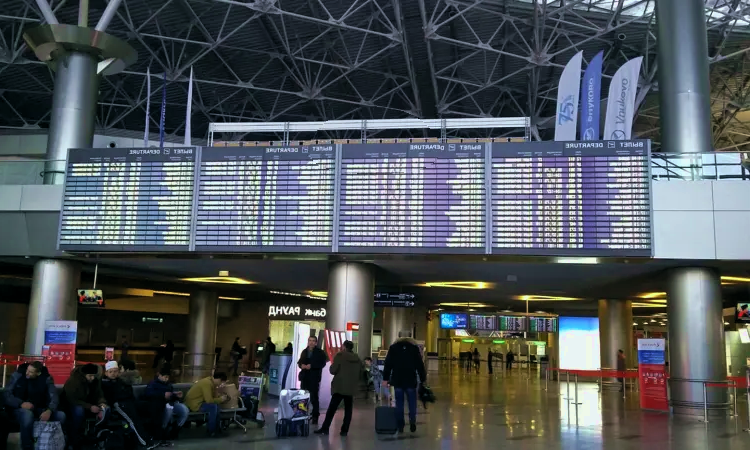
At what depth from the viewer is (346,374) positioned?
10.6 metres

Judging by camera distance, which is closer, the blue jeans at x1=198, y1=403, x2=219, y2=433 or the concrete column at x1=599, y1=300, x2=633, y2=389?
the blue jeans at x1=198, y1=403, x2=219, y2=433

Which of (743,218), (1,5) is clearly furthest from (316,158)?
(1,5)

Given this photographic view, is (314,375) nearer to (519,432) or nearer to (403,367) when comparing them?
(403,367)

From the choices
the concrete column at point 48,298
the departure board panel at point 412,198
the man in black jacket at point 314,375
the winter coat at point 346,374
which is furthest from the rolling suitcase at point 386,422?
the concrete column at point 48,298

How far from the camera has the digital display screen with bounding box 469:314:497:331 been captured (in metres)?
30.3

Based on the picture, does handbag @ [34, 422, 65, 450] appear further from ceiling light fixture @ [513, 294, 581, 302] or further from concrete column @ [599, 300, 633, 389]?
concrete column @ [599, 300, 633, 389]

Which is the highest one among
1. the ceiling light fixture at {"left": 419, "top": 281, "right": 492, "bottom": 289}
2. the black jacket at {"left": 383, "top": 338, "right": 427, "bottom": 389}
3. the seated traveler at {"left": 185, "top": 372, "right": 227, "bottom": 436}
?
the ceiling light fixture at {"left": 419, "top": 281, "right": 492, "bottom": 289}

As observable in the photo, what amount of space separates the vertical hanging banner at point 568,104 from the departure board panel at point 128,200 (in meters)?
8.57

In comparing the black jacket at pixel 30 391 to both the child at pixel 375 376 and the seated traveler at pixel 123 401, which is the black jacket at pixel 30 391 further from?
the child at pixel 375 376

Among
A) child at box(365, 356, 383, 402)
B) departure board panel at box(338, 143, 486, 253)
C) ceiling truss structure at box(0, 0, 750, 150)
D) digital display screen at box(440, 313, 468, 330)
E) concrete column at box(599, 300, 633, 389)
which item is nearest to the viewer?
departure board panel at box(338, 143, 486, 253)

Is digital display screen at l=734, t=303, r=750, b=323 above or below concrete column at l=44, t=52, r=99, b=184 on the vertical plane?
below

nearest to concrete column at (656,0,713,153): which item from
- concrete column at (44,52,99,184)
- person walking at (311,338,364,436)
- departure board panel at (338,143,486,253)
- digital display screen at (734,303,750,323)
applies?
departure board panel at (338,143,486,253)

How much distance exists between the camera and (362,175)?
1480 centimetres

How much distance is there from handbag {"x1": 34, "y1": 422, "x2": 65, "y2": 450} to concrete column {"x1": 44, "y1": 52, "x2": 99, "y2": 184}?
34.4 feet
